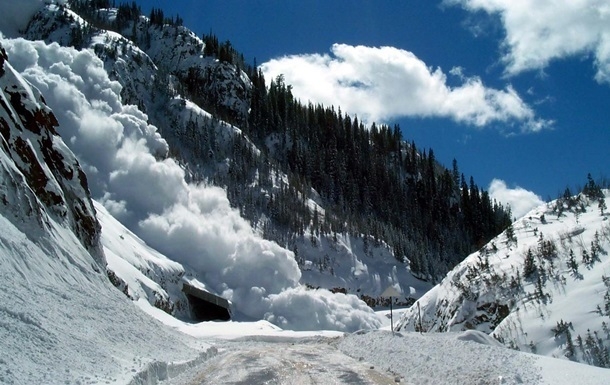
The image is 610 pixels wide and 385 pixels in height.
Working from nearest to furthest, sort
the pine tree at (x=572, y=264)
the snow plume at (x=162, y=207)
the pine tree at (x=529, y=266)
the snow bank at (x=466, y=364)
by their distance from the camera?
the snow bank at (x=466, y=364), the pine tree at (x=572, y=264), the pine tree at (x=529, y=266), the snow plume at (x=162, y=207)

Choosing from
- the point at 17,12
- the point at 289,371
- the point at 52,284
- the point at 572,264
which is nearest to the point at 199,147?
the point at 17,12

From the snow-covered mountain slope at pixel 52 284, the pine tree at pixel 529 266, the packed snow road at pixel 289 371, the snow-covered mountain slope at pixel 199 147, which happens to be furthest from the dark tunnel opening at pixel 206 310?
the pine tree at pixel 529 266

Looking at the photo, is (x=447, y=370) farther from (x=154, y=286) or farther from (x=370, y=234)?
(x=370, y=234)

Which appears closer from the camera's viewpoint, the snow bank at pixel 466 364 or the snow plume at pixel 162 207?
the snow bank at pixel 466 364

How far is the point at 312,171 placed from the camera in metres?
106

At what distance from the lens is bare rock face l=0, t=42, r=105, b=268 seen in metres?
17.5

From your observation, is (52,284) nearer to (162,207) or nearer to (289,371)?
(289,371)

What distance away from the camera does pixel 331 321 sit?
52.7m

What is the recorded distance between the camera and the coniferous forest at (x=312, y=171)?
78.9 meters

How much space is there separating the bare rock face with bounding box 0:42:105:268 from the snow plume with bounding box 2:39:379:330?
2601 centimetres

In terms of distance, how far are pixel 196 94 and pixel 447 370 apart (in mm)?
100888

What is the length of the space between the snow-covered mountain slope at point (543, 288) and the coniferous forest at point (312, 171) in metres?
44.5

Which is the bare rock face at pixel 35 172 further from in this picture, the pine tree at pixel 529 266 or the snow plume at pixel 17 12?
the snow plume at pixel 17 12

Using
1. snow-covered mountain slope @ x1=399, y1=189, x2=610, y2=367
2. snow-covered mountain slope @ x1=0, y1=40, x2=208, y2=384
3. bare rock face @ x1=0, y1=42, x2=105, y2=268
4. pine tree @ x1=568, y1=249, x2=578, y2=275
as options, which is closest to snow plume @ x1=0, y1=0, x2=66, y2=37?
bare rock face @ x1=0, y1=42, x2=105, y2=268
